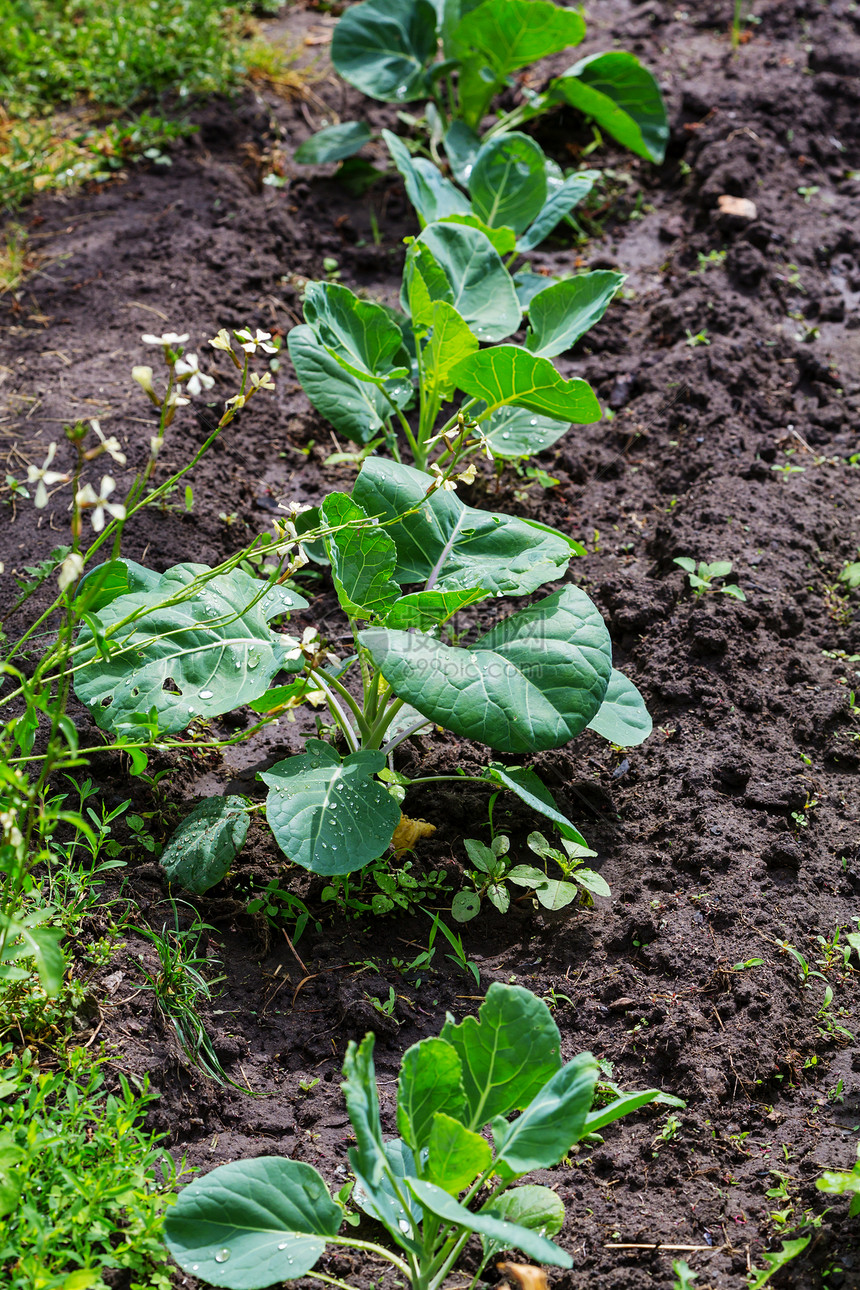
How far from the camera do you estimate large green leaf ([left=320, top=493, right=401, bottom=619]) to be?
2.00 metres

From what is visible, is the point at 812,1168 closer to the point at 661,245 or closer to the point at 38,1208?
the point at 38,1208

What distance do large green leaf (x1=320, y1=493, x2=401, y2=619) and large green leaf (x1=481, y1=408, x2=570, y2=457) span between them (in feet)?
2.52

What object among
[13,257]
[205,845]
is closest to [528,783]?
[205,845]

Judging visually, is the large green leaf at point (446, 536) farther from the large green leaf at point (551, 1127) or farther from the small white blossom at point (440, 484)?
the large green leaf at point (551, 1127)

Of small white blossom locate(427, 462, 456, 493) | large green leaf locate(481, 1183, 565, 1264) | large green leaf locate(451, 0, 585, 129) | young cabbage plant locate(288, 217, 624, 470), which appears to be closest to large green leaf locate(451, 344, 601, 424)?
young cabbage plant locate(288, 217, 624, 470)

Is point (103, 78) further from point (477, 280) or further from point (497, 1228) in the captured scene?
point (497, 1228)

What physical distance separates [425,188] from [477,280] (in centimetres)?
62

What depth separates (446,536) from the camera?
2.24m

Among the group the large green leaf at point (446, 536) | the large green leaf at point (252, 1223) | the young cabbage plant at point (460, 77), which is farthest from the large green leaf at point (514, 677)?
the young cabbage plant at point (460, 77)

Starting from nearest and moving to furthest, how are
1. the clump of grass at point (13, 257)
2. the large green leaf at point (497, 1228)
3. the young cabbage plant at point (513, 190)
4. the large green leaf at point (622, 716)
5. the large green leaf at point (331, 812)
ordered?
the large green leaf at point (497, 1228) < the large green leaf at point (331, 812) < the large green leaf at point (622, 716) < the young cabbage plant at point (513, 190) < the clump of grass at point (13, 257)

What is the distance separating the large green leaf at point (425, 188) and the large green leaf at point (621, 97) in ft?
3.05

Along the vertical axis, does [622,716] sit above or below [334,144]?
below

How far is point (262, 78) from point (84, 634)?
3342 millimetres

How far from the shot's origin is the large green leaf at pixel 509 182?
327 centimetres
